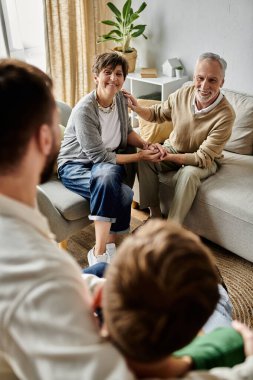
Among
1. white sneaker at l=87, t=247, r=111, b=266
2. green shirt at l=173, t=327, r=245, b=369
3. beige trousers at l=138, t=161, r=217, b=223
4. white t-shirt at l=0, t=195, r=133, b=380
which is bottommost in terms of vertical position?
white sneaker at l=87, t=247, r=111, b=266

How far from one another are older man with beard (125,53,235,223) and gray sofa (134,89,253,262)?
0.07m

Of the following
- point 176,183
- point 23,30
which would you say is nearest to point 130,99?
point 176,183

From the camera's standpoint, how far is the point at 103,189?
1.88m

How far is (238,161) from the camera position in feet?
7.82

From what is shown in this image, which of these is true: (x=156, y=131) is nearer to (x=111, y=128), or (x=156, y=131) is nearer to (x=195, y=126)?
(x=195, y=126)

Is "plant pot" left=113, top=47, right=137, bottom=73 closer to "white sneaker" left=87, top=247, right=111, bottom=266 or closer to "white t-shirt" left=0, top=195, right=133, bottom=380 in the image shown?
"white sneaker" left=87, top=247, right=111, bottom=266

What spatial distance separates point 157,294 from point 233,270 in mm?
1624

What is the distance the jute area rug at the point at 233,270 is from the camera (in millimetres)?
1815

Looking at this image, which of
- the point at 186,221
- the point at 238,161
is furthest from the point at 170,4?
the point at 186,221

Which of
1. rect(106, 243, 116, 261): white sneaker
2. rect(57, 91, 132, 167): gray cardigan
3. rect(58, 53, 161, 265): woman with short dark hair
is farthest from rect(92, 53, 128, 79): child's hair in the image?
rect(106, 243, 116, 261): white sneaker

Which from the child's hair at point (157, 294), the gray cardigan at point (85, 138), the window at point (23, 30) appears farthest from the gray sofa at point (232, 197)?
the window at point (23, 30)

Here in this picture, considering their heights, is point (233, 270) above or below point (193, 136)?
below

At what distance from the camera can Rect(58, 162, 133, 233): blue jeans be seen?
1895 millimetres

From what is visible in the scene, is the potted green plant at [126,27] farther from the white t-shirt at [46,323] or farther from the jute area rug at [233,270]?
the white t-shirt at [46,323]
